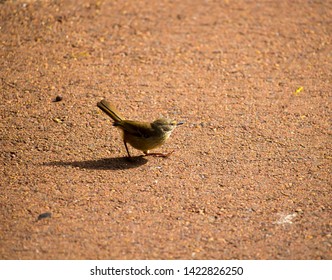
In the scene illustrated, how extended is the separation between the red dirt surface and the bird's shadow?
26 mm

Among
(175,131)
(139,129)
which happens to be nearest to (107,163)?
(139,129)

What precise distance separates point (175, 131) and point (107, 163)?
1.19m

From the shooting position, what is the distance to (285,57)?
9.01 metres

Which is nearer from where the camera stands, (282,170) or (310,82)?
(282,170)

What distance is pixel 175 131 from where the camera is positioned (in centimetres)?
727

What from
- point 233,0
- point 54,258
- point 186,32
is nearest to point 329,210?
point 54,258

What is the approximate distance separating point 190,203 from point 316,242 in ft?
4.72

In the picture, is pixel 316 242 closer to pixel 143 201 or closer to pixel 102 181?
pixel 143 201

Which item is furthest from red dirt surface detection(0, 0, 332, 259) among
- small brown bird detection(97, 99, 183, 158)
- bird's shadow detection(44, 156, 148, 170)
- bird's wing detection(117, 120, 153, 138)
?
bird's wing detection(117, 120, 153, 138)

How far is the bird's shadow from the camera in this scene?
21.2 ft

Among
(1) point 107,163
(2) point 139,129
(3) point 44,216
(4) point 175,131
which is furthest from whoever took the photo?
(4) point 175,131

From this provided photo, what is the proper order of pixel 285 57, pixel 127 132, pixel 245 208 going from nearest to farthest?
pixel 245 208 < pixel 127 132 < pixel 285 57

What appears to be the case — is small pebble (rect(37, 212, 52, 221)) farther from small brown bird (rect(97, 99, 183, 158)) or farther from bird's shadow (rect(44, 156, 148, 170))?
small brown bird (rect(97, 99, 183, 158))

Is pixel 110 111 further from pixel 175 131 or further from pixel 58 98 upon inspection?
pixel 58 98
